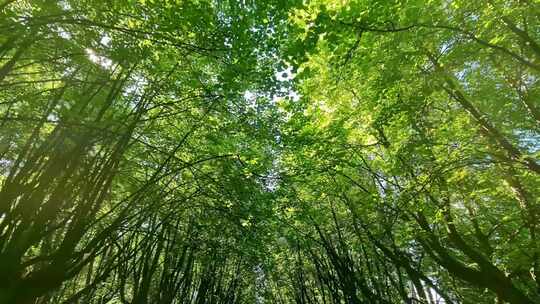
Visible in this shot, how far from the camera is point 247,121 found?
614 centimetres

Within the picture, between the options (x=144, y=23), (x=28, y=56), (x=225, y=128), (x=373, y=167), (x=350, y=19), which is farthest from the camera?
(x=373, y=167)

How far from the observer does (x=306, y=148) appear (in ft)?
23.0

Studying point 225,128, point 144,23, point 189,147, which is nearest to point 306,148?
point 225,128

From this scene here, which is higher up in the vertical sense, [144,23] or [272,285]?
[272,285]

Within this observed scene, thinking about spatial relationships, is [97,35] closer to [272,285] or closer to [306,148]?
[306,148]

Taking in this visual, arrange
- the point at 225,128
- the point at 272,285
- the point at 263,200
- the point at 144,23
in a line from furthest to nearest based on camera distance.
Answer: the point at 272,285 → the point at 263,200 → the point at 225,128 → the point at 144,23

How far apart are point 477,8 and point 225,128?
4006 millimetres

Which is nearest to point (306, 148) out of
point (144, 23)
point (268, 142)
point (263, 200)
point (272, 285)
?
point (268, 142)

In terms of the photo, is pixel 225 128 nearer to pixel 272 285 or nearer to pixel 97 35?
pixel 97 35

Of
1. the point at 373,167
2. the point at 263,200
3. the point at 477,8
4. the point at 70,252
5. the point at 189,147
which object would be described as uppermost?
the point at 373,167

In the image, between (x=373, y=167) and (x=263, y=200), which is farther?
(x=373, y=167)

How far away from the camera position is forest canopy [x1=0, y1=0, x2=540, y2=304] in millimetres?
3764

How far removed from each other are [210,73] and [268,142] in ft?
5.65

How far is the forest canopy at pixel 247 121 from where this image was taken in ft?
12.3
